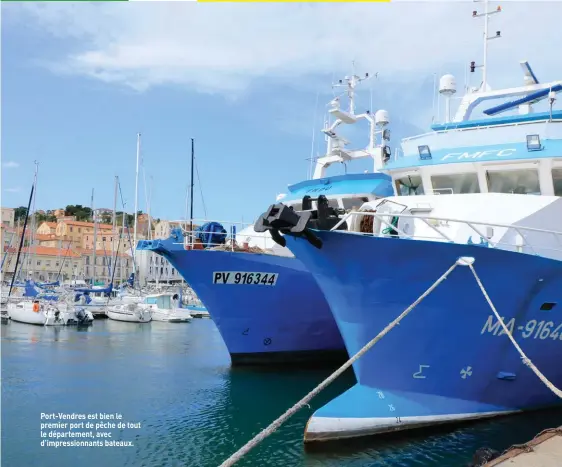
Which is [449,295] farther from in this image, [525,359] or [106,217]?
[106,217]

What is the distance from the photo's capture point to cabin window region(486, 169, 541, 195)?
34.8 ft

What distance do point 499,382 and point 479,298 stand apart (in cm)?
192

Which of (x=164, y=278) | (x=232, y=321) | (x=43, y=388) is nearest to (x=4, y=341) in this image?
(x=43, y=388)

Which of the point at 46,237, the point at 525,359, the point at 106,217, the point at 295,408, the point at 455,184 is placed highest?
the point at 106,217

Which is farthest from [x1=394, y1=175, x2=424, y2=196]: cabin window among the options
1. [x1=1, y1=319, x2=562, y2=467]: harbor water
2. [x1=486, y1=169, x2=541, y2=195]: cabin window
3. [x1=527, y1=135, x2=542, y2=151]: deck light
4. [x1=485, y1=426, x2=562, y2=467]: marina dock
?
[x1=485, y1=426, x2=562, y2=467]: marina dock

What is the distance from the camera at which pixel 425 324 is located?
910 centimetres

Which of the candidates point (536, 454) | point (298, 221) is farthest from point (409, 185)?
point (536, 454)

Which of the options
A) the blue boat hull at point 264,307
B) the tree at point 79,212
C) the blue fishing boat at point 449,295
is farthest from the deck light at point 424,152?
the tree at point 79,212

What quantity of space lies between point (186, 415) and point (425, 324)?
5349 mm

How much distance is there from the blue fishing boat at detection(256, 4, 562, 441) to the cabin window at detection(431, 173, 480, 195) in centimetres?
55

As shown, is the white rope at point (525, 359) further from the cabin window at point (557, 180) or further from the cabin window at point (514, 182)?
the cabin window at point (557, 180)

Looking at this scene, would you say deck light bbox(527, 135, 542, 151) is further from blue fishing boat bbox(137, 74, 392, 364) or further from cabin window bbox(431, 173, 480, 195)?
blue fishing boat bbox(137, 74, 392, 364)

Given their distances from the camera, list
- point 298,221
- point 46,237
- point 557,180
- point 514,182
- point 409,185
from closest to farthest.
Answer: point 298,221 < point 557,180 < point 514,182 < point 409,185 < point 46,237

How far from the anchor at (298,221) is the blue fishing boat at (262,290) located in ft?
18.2
